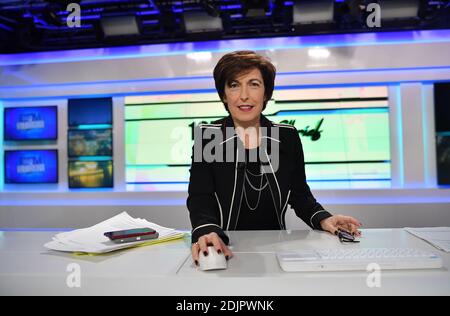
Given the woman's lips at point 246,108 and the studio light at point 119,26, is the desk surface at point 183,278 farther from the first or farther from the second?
the studio light at point 119,26

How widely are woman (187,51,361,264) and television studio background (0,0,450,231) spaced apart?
2.02 meters

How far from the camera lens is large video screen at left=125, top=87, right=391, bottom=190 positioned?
3820 millimetres

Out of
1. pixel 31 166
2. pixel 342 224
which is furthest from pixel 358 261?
pixel 31 166

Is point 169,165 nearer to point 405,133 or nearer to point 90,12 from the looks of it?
point 90,12

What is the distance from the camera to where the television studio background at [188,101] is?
3650mm

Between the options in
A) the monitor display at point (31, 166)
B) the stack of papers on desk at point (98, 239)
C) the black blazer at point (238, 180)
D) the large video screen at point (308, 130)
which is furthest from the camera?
the monitor display at point (31, 166)

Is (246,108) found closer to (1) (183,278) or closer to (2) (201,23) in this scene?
(1) (183,278)

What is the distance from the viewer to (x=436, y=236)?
1.39 m

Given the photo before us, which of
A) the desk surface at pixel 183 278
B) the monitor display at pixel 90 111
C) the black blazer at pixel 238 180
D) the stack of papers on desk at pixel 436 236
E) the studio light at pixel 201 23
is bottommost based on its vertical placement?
the desk surface at pixel 183 278

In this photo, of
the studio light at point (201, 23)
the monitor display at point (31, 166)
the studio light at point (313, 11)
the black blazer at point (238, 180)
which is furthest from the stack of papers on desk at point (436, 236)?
the monitor display at point (31, 166)

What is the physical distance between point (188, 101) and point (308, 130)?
136 centimetres

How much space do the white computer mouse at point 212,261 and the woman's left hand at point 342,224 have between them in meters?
0.66

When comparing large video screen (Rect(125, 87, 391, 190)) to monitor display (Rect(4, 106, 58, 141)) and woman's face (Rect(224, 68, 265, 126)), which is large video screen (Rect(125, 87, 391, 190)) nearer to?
monitor display (Rect(4, 106, 58, 141))

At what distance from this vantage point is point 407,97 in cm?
371
